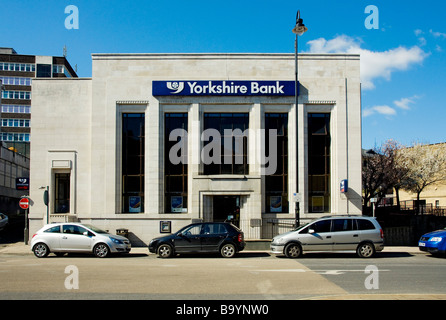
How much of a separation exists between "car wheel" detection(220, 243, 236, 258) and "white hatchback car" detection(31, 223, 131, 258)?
432 cm

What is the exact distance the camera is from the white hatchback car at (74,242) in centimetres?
1797

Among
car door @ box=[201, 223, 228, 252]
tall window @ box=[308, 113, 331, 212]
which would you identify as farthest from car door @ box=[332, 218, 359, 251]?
tall window @ box=[308, 113, 331, 212]

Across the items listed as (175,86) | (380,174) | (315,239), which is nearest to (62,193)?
(175,86)

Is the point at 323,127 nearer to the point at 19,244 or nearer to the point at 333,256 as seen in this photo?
the point at 333,256

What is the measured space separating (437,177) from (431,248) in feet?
110

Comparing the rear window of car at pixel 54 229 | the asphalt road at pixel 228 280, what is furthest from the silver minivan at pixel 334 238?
the rear window of car at pixel 54 229

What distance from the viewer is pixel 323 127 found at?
24.4m

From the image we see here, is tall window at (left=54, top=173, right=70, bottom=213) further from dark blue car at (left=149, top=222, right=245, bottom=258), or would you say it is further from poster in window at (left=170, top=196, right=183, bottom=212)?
dark blue car at (left=149, top=222, right=245, bottom=258)

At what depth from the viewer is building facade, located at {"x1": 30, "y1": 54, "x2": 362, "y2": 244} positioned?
2370cm

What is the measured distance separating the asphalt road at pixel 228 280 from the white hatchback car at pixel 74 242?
113 inches

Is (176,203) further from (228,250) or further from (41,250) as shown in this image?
(41,250)

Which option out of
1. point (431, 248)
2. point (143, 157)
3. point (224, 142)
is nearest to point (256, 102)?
point (224, 142)

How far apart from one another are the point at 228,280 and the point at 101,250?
8231mm

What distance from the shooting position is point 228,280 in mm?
11562
